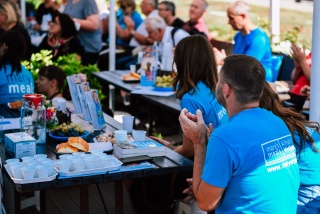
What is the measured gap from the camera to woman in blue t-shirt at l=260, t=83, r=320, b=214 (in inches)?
119

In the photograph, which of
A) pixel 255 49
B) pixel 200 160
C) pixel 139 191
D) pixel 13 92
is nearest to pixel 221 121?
pixel 139 191

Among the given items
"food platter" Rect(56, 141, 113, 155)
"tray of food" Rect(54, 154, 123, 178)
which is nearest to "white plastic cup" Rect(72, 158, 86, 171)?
"tray of food" Rect(54, 154, 123, 178)

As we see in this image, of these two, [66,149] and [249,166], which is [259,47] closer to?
[66,149]

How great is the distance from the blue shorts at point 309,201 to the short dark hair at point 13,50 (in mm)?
2756

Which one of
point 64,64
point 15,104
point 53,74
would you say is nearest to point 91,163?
point 15,104

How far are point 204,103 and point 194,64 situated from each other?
0.80 ft

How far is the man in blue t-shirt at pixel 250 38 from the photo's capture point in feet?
20.2

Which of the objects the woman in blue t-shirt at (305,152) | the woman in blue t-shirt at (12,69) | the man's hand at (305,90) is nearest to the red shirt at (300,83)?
the man's hand at (305,90)

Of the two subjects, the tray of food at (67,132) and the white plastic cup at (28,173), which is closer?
the white plastic cup at (28,173)

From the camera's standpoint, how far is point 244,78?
8.64 ft

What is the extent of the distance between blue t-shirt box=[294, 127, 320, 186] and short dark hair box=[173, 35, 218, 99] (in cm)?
89

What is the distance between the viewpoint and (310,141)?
3.03 m

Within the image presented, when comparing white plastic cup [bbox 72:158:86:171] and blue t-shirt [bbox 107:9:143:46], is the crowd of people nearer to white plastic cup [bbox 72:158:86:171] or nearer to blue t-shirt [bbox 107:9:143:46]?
white plastic cup [bbox 72:158:86:171]

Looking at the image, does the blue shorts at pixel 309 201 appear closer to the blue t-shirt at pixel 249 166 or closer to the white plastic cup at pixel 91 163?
the blue t-shirt at pixel 249 166
